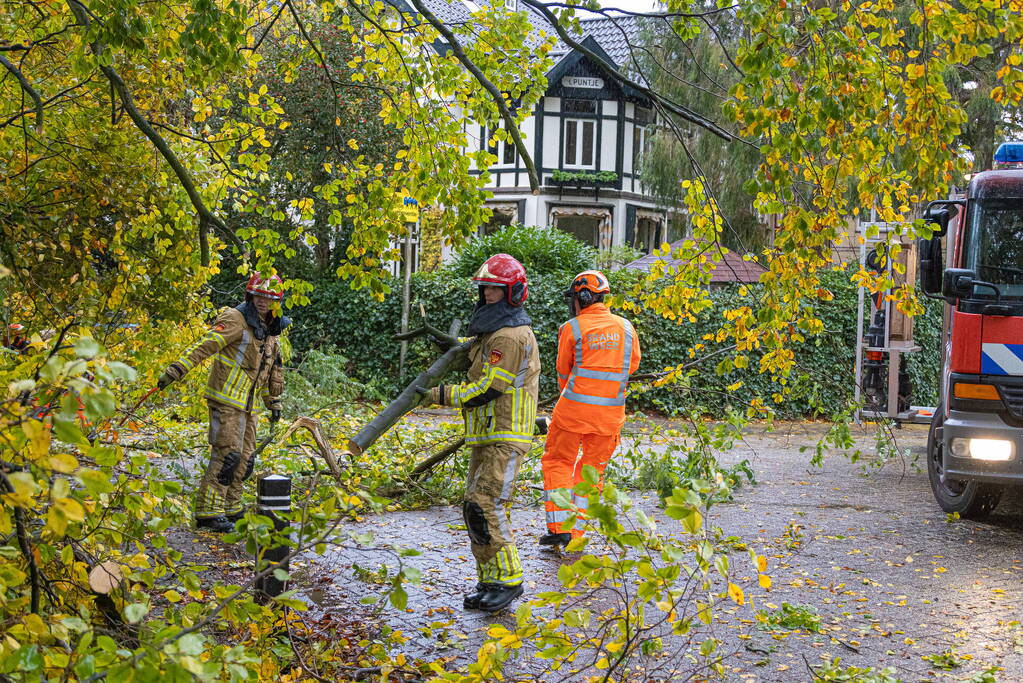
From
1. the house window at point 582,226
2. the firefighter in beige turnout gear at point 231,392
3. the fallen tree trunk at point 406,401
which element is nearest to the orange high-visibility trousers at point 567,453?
the fallen tree trunk at point 406,401

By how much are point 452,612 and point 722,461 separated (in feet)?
24.1

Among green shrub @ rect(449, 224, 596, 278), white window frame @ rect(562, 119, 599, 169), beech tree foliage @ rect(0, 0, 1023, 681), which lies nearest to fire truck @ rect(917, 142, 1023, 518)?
beech tree foliage @ rect(0, 0, 1023, 681)

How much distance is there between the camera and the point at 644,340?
17.9 meters

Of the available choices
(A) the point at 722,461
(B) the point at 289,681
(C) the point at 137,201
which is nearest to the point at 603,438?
(B) the point at 289,681

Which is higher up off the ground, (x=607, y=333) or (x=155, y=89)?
(x=155, y=89)

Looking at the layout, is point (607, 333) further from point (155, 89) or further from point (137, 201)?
point (155, 89)

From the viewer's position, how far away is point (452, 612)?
5691 millimetres

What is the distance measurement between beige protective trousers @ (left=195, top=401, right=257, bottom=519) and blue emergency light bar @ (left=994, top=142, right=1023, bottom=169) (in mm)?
6605

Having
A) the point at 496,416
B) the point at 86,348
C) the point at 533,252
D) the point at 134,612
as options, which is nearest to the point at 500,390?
the point at 496,416

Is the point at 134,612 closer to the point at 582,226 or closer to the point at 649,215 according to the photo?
the point at 582,226

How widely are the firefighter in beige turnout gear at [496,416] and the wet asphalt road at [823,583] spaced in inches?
9.8

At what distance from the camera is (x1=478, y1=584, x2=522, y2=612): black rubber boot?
5633mm

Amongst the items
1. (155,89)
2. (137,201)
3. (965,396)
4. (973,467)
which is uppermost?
(155,89)

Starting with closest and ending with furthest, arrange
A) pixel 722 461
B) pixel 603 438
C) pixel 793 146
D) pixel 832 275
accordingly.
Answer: pixel 793 146 → pixel 603 438 → pixel 722 461 → pixel 832 275
